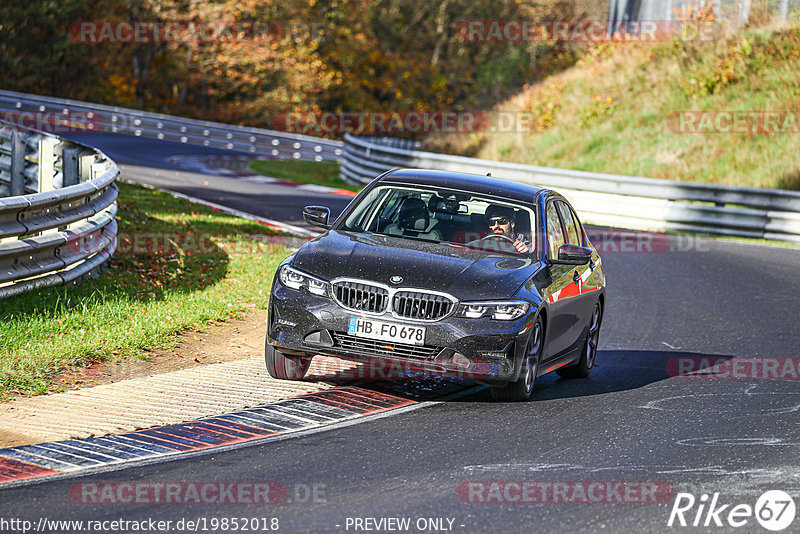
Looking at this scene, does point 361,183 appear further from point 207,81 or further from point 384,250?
point 207,81

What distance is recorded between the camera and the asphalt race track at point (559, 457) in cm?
571

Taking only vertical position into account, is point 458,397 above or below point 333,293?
below

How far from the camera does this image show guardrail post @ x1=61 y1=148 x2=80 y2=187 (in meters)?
14.5

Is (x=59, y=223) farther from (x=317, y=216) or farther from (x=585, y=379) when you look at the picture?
(x=585, y=379)

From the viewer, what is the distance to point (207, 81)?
54062mm

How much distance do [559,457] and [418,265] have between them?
6.32 feet


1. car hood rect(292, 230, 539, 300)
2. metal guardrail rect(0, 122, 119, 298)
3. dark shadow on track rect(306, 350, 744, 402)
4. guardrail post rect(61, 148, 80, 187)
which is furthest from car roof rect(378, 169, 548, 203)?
guardrail post rect(61, 148, 80, 187)

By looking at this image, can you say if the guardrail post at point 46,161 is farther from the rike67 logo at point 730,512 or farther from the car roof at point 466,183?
the rike67 logo at point 730,512

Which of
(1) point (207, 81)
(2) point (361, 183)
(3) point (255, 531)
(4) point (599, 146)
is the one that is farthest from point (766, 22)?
(3) point (255, 531)

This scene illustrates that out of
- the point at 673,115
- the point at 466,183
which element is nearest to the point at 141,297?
the point at 466,183

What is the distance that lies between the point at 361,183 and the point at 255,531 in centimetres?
2502

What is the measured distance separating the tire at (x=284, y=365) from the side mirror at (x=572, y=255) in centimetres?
220

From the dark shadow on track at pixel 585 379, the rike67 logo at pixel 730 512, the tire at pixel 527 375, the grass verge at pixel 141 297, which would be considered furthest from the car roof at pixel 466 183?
the rike67 logo at pixel 730 512

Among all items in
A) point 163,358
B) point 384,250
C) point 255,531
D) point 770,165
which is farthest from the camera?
point 770,165
